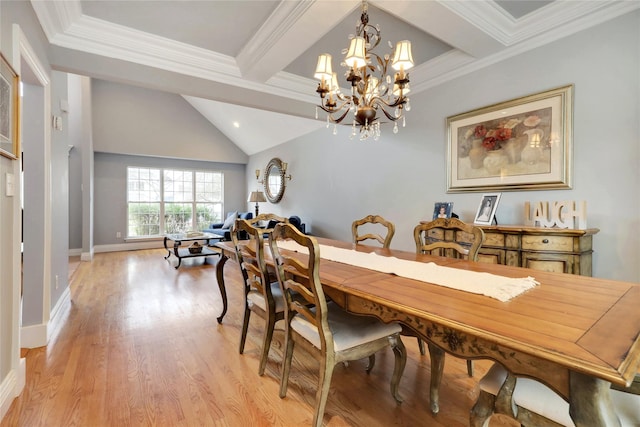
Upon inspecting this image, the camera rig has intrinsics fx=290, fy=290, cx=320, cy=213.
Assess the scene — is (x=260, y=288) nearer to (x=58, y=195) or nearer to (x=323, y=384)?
(x=323, y=384)

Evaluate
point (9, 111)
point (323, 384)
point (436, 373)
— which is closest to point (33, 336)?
point (9, 111)

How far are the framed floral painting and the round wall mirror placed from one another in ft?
13.8

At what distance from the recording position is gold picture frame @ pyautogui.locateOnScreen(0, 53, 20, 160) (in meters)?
1.46

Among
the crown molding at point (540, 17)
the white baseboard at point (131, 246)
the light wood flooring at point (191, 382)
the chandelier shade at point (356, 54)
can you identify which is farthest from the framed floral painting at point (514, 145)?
the white baseboard at point (131, 246)

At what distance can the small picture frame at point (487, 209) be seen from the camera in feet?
8.56

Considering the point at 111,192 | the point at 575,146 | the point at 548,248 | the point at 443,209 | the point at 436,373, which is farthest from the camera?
the point at 111,192

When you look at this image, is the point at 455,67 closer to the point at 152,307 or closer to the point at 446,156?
the point at 446,156

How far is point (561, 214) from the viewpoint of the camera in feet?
7.38

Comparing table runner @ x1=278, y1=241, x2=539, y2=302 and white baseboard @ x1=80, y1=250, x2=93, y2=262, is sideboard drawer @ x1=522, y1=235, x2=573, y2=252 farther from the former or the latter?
white baseboard @ x1=80, y1=250, x2=93, y2=262

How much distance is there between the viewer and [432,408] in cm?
154

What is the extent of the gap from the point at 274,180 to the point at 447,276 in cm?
599

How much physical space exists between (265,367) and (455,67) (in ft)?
11.1

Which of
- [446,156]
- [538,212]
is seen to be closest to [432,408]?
[538,212]

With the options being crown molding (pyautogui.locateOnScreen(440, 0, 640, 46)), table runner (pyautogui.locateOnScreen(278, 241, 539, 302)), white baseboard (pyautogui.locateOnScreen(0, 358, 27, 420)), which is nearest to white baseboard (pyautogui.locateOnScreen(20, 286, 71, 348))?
white baseboard (pyautogui.locateOnScreen(0, 358, 27, 420))
